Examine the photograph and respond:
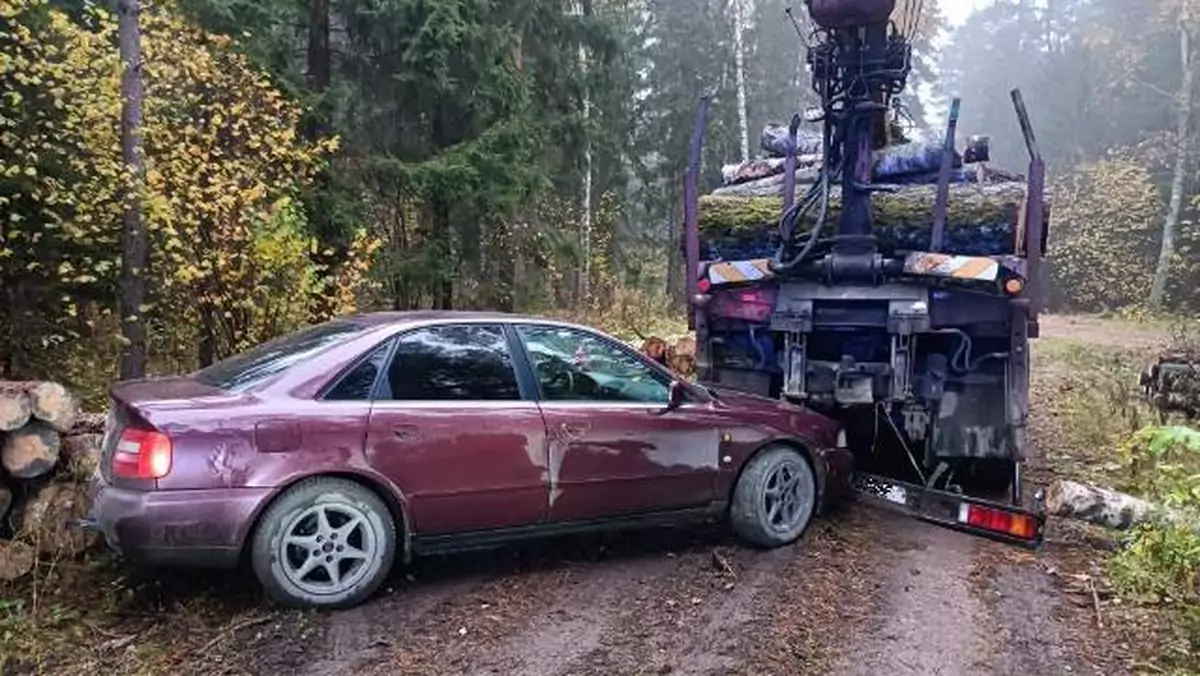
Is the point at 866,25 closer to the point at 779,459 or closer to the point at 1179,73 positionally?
the point at 779,459

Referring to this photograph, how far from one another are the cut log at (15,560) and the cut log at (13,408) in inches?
24.1

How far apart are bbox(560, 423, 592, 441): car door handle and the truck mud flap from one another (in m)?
2.58

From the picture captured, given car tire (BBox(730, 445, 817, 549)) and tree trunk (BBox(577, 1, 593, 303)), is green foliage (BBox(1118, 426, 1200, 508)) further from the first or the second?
tree trunk (BBox(577, 1, 593, 303))

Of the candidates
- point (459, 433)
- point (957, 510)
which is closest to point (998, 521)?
point (957, 510)

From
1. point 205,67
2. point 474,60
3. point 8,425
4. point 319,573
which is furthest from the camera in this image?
point 474,60

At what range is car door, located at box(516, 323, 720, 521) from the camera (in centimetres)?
539

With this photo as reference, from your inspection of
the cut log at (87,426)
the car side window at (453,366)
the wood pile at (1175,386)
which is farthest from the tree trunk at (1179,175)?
the cut log at (87,426)

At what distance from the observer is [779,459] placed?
6.20 m

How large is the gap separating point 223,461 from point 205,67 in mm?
5660

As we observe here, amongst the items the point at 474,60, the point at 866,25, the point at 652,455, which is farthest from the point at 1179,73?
the point at 652,455

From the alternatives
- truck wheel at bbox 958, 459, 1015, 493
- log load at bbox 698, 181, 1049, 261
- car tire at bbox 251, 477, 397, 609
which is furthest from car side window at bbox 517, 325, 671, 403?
truck wheel at bbox 958, 459, 1015, 493

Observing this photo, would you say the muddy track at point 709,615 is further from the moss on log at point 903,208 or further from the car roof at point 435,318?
the moss on log at point 903,208

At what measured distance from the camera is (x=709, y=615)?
192 inches

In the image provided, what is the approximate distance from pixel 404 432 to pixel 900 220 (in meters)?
4.35
